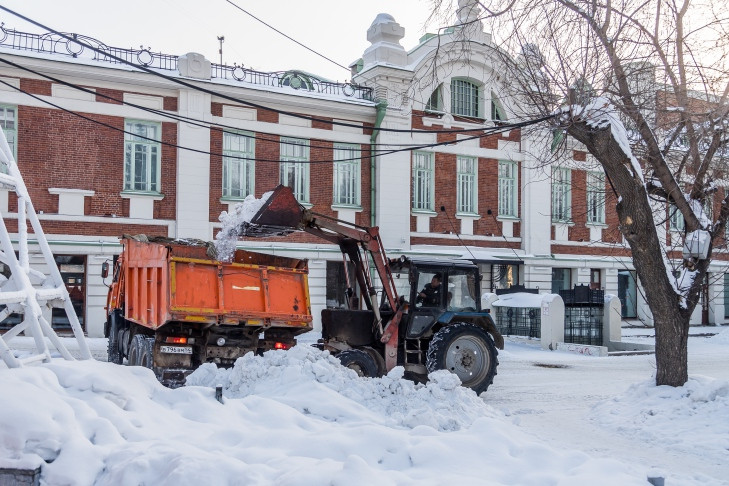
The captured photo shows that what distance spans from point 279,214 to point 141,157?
39.1 ft

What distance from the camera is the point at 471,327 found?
1258cm

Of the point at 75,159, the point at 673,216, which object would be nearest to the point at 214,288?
the point at 673,216

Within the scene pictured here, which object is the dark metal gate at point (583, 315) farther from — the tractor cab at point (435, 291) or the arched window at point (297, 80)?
the tractor cab at point (435, 291)

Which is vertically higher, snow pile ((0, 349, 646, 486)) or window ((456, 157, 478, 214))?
window ((456, 157, 478, 214))

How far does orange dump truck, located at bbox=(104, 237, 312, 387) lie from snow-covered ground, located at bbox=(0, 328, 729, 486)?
68.8 inches

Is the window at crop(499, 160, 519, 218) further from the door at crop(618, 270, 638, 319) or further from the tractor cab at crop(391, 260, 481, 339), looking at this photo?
the tractor cab at crop(391, 260, 481, 339)

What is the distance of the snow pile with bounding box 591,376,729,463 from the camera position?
29.8 feet

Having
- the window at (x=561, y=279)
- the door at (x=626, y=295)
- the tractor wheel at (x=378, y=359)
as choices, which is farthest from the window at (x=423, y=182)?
the tractor wheel at (x=378, y=359)

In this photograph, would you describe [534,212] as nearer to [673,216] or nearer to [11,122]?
[673,216]

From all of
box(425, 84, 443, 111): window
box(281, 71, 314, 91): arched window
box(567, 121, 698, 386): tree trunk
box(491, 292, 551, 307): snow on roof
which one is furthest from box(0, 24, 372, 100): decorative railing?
box(567, 121, 698, 386): tree trunk

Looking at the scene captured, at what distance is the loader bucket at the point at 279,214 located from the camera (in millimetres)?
10992

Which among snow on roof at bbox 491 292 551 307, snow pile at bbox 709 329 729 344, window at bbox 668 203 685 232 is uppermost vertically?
window at bbox 668 203 685 232

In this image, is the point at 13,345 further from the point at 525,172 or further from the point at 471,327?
the point at 525,172

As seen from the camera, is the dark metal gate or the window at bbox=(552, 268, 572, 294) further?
the window at bbox=(552, 268, 572, 294)
